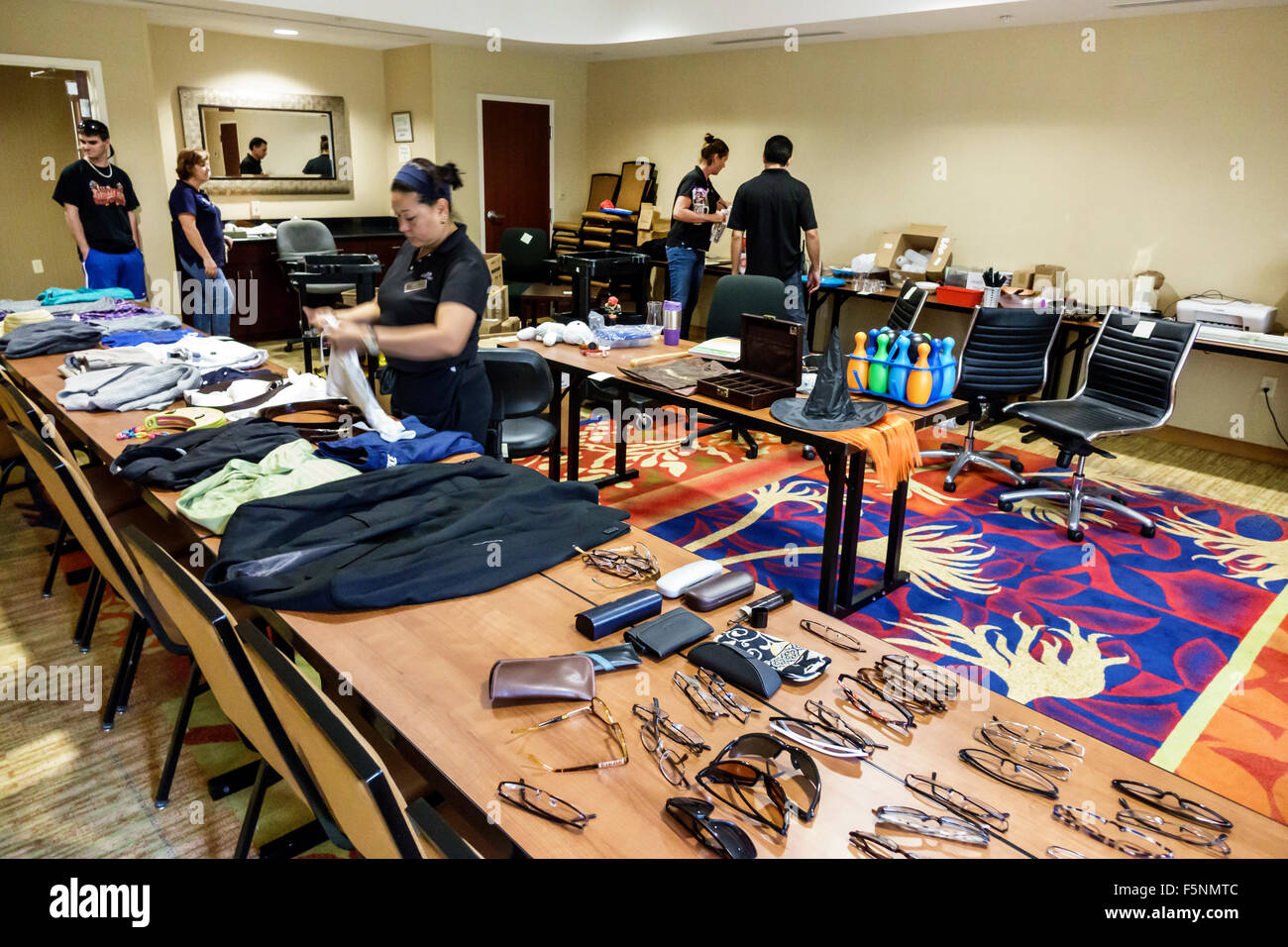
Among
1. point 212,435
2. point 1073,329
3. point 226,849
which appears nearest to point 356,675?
point 226,849

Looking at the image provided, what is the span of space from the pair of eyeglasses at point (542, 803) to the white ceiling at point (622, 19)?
5662 mm

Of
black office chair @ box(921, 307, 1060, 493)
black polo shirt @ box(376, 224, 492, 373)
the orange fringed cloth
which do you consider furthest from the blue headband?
black office chair @ box(921, 307, 1060, 493)

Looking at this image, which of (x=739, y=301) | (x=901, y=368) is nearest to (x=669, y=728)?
(x=901, y=368)

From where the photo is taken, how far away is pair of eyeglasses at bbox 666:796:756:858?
3.78ft

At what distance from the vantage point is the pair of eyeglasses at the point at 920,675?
1.51 meters

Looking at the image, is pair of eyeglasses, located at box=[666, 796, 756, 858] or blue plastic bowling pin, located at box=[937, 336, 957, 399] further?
blue plastic bowling pin, located at box=[937, 336, 957, 399]

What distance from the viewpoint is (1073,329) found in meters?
5.86

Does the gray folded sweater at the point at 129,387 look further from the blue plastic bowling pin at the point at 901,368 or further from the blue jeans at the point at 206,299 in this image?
the blue jeans at the point at 206,299

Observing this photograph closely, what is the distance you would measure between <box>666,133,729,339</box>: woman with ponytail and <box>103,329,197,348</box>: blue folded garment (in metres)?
3.04

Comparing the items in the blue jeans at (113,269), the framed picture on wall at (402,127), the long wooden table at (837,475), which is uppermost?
the framed picture on wall at (402,127)

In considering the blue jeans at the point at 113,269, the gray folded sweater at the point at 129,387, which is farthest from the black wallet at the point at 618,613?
the blue jeans at the point at 113,269

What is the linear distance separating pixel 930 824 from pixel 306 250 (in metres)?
7.75

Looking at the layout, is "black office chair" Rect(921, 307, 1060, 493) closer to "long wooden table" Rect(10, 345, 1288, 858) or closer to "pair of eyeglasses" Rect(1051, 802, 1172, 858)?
"long wooden table" Rect(10, 345, 1288, 858)
